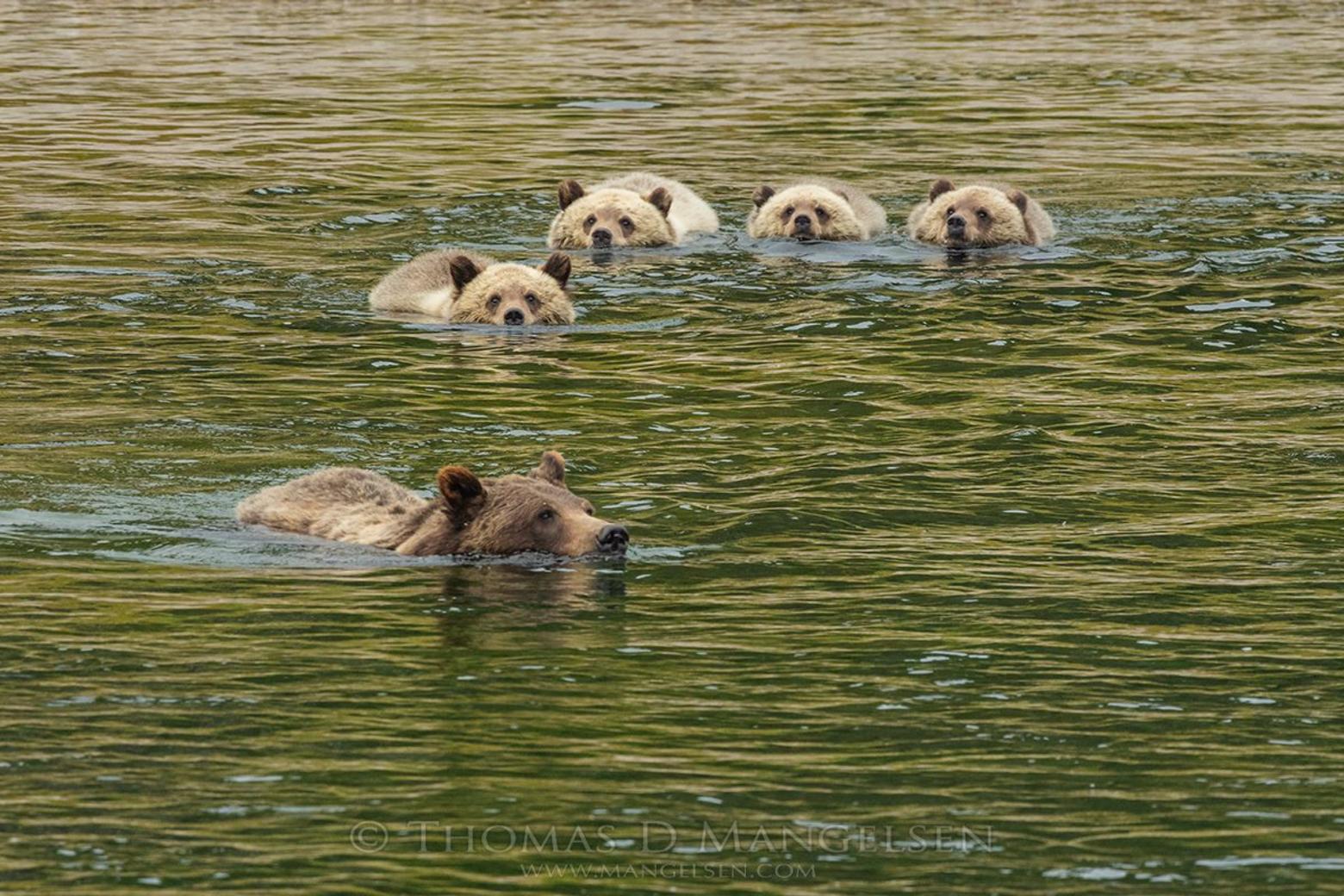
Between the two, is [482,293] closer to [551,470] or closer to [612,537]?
[551,470]

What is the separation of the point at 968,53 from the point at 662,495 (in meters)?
30.4

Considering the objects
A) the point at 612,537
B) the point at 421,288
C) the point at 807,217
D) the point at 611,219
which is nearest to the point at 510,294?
the point at 421,288

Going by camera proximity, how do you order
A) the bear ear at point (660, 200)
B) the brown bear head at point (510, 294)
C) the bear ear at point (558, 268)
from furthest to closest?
the bear ear at point (660, 200) → the bear ear at point (558, 268) → the brown bear head at point (510, 294)

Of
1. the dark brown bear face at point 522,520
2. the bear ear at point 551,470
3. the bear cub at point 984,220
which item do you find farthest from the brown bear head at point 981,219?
the dark brown bear face at point 522,520

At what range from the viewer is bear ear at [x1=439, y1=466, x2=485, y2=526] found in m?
11.7

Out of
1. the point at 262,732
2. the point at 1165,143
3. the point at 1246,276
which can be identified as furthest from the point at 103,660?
the point at 1165,143

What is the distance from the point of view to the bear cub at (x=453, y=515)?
38.7ft

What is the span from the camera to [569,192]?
23859 mm

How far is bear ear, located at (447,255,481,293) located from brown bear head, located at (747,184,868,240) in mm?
4150

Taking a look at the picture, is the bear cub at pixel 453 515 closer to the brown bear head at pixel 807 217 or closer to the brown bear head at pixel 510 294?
the brown bear head at pixel 510 294

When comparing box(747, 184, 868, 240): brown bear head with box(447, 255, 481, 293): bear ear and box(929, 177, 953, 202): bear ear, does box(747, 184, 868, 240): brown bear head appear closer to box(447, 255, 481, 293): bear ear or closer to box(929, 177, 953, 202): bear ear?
box(929, 177, 953, 202): bear ear

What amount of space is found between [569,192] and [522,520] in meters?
12.3

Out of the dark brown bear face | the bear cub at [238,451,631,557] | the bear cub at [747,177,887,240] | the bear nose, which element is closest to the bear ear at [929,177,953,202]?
the bear cub at [747,177,887,240]

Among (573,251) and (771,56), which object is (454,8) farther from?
(573,251)
